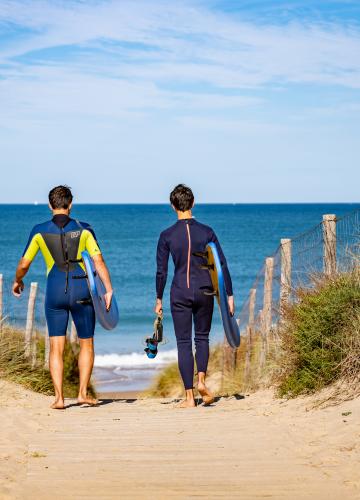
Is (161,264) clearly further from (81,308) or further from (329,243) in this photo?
(329,243)

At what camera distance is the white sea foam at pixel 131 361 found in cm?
2677

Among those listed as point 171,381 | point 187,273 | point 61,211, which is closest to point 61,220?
point 61,211

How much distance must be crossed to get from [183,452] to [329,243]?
4.02 meters

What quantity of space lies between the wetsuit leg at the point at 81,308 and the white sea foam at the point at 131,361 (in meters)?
17.4

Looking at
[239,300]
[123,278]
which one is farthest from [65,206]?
[123,278]

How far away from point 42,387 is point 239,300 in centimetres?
3119

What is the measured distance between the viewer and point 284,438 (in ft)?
22.8

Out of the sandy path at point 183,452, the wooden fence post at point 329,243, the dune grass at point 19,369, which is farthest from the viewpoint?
the dune grass at point 19,369

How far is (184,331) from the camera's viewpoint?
30.0 feet

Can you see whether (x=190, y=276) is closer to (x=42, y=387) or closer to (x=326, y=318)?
(x=326, y=318)

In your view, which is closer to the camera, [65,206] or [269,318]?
[65,206]

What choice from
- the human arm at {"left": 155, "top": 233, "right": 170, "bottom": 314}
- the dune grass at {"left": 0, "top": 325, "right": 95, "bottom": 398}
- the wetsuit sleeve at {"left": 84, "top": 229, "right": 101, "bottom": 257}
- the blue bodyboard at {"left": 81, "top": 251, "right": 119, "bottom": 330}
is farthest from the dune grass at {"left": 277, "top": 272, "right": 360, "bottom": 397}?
the dune grass at {"left": 0, "top": 325, "right": 95, "bottom": 398}

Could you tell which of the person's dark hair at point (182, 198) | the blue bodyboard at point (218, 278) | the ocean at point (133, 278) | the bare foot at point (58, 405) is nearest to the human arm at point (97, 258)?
the person's dark hair at point (182, 198)

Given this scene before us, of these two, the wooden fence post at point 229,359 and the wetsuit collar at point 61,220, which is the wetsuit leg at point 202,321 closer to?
the wetsuit collar at point 61,220
